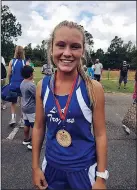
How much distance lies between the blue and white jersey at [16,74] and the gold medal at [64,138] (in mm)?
4521

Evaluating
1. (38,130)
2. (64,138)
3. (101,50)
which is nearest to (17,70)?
(38,130)

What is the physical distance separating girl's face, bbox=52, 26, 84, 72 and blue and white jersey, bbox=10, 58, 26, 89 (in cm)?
442

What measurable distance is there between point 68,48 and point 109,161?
10.2ft

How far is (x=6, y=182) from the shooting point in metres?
3.82

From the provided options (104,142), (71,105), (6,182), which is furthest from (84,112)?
(6,182)

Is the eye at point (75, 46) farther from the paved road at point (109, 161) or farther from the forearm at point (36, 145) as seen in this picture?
the paved road at point (109, 161)

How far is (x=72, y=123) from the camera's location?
189 centimetres

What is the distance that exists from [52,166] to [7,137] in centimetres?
404

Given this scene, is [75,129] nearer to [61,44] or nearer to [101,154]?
[101,154]

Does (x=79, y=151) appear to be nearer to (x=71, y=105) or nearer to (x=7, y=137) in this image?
(x=71, y=105)

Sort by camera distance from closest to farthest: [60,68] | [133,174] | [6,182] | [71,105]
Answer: [71,105] < [60,68] < [6,182] < [133,174]

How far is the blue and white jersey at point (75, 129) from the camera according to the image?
6.17 ft

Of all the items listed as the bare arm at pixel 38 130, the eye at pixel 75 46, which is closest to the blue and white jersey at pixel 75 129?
the bare arm at pixel 38 130

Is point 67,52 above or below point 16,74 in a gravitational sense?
above
